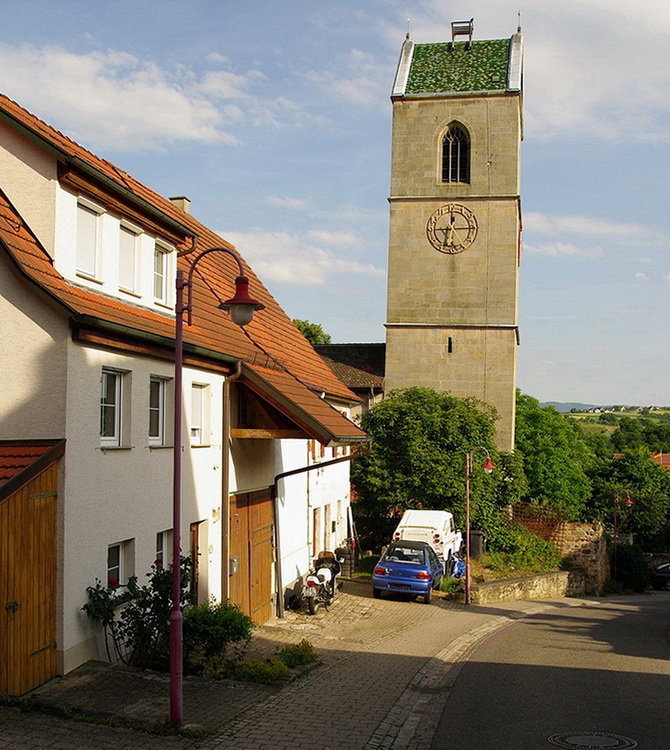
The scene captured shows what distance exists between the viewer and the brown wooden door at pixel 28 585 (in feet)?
32.9

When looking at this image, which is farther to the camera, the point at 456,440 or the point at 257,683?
the point at 456,440

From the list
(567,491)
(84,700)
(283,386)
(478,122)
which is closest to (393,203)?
(478,122)

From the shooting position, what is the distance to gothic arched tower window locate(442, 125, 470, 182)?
44062mm

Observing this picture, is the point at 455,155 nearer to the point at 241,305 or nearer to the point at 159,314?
the point at 159,314

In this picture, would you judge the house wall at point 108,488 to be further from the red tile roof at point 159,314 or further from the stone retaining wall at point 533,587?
the stone retaining wall at point 533,587

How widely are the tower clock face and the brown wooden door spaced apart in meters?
34.4

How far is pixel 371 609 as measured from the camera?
22.7 m

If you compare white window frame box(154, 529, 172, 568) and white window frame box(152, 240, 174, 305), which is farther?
white window frame box(152, 240, 174, 305)

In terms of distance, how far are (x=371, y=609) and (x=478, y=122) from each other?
94.5 feet

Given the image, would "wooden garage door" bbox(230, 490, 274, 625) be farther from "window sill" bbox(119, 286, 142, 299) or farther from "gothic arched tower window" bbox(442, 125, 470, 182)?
"gothic arched tower window" bbox(442, 125, 470, 182)

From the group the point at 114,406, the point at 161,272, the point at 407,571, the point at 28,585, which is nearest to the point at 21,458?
the point at 28,585

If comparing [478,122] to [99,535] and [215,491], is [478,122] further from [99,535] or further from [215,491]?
[99,535]

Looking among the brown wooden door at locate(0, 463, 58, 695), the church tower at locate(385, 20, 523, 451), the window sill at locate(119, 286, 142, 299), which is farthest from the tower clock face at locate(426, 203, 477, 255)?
→ the brown wooden door at locate(0, 463, 58, 695)

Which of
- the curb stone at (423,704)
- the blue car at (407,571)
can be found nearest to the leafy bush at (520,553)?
the blue car at (407,571)
